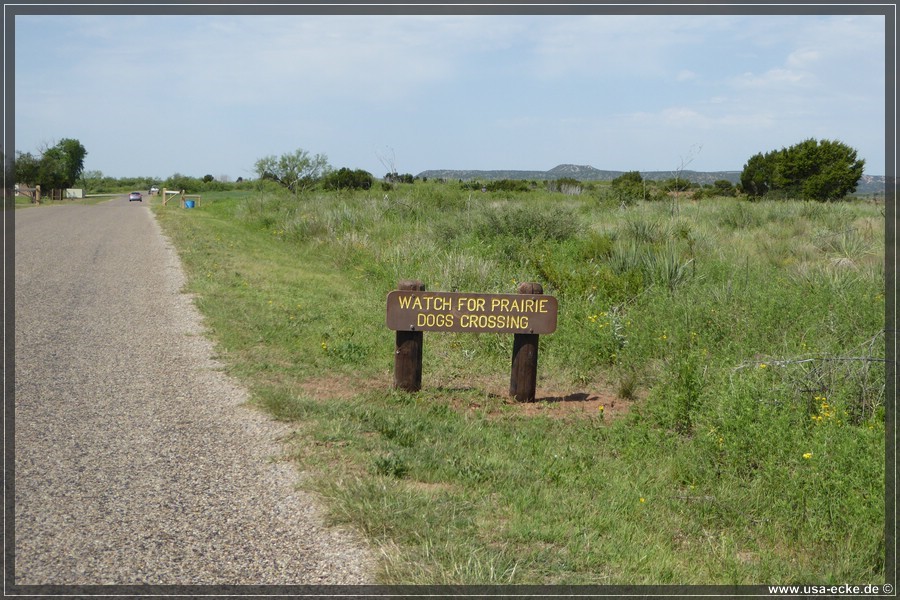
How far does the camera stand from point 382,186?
87.8 feet

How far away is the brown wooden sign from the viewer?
6551mm

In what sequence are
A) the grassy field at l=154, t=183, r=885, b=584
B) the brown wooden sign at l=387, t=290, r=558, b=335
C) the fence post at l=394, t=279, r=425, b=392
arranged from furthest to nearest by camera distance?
the fence post at l=394, t=279, r=425, b=392 → the brown wooden sign at l=387, t=290, r=558, b=335 → the grassy field at l=154, t=183, r=885, b=584

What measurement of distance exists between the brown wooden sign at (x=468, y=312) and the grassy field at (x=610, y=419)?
67 centimetres

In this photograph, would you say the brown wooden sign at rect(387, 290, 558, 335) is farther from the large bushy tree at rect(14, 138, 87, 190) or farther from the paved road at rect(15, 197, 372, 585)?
the large bushy tree at rect(14, 138, 87, 190)

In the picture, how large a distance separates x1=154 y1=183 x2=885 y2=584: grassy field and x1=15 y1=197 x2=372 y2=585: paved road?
265mm

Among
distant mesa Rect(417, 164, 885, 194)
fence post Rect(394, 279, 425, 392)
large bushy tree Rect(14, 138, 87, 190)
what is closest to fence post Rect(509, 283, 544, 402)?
fence post Rect(394, 279, 425, 392)

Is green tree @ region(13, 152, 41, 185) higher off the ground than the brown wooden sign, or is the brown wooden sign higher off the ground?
green tree @ region(13, 152, 41, 185)

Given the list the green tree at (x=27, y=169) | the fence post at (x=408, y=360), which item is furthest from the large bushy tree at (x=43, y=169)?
the fence post at (x=408, y=360)

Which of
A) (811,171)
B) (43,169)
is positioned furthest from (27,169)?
(811,171)

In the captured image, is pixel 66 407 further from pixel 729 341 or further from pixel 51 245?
pixel 51 245

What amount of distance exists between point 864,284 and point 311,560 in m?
8.24

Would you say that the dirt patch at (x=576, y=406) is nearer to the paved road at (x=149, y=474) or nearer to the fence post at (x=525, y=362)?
the fence post at (x=525, y=362)

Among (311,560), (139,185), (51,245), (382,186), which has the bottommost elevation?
(311,560)

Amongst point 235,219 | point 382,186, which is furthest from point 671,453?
point 235,219
